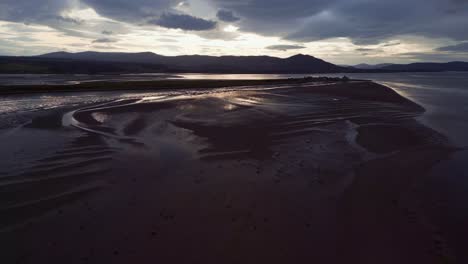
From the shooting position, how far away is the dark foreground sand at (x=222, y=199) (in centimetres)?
550

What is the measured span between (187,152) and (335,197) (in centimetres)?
604

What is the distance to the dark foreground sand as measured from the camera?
18.1ft

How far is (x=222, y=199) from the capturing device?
755 centimetres

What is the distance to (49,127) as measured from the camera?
15.6 meters

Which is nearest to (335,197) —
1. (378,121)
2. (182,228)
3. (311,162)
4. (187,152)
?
(311,162)

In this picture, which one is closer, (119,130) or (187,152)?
(187,152)

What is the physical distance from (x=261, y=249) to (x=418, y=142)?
11666 millimetres

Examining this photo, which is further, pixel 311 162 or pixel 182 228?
pixel 311 162

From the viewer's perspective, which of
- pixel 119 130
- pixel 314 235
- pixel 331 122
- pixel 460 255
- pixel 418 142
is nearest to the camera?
pixel 460 255

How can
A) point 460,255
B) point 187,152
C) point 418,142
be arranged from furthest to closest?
point 418,142 < point 187,152 < point 460,255

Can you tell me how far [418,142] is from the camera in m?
13.5

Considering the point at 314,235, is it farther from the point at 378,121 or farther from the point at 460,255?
the point at 378,121

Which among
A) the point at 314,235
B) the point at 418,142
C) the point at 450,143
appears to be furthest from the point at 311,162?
the point at 450,143

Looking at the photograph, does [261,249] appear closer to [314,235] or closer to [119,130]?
[314,235]
